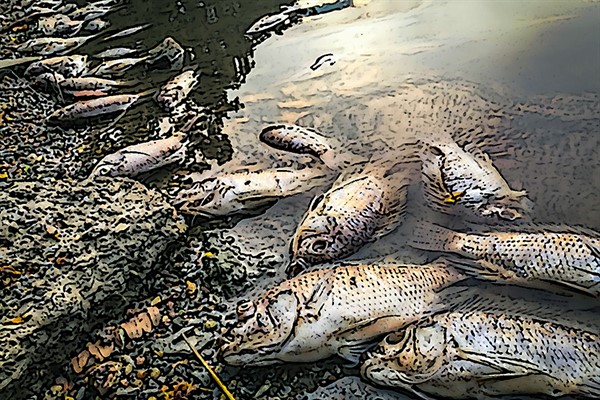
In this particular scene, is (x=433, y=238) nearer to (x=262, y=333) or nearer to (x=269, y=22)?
(x=262, y=333)

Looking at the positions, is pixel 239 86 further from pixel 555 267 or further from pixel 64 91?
A: pixel 555 267

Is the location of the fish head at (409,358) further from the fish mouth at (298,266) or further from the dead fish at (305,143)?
the dead fish at (305,143)

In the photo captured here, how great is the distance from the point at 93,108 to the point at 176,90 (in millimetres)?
991

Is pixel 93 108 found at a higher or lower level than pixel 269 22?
lower

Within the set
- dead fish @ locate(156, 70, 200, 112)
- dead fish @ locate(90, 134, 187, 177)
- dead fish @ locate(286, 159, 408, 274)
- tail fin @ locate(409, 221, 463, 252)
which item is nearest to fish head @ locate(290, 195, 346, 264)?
dead fish @ locate(286, 159, 408, 274)

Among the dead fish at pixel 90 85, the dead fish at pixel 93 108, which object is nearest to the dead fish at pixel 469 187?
the dead fish at pixel 93 108

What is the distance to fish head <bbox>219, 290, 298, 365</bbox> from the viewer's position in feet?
11.5

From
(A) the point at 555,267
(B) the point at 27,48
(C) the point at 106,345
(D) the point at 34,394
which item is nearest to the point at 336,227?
(A) the point at 555,267

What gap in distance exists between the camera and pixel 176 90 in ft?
23.7

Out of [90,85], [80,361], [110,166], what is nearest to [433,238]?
[80,361]

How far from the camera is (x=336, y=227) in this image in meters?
4.34

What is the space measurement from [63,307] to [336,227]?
189cm

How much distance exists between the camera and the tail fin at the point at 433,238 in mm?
4227

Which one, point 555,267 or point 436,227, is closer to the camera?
point 555,267
